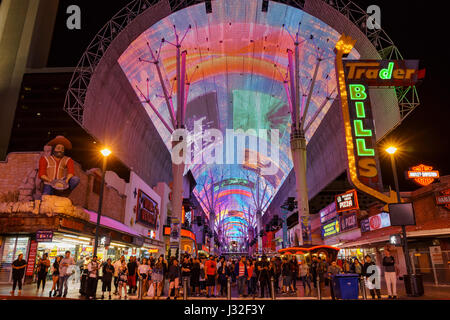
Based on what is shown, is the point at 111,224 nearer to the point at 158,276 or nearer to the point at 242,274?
the point at 158,276

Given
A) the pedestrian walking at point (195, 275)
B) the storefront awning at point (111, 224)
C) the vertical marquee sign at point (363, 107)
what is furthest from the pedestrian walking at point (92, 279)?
the vertical marquee sign at point (363, 107)

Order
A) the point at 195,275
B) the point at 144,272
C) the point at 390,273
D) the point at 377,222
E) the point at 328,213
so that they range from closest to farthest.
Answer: the point at 390,273
the point at 144,272
the point at 195,275
the point at 377,222
the point at 328,213

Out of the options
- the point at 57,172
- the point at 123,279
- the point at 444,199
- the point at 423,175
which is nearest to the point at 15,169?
the point at 57,172

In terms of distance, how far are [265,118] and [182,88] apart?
71.2 ft

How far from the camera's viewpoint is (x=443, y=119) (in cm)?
2327

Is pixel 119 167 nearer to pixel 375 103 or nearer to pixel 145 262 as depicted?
pixel 145 262

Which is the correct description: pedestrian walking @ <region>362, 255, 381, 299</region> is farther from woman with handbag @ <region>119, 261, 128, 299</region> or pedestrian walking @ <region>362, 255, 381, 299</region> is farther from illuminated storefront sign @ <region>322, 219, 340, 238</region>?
illuminated storefront sign @ <region>322, 219, 340, 238</region>

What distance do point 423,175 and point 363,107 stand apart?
19.4ft

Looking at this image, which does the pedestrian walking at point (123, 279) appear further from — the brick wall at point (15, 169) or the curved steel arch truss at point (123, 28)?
the curved steel arch truss at point (123, 28)

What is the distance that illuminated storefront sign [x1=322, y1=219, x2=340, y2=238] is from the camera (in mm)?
36103

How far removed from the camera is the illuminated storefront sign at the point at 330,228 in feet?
118

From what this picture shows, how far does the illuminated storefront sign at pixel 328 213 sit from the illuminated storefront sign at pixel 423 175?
1587cm

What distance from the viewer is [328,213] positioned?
1587 inches

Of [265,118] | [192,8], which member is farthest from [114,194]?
[265,118]
